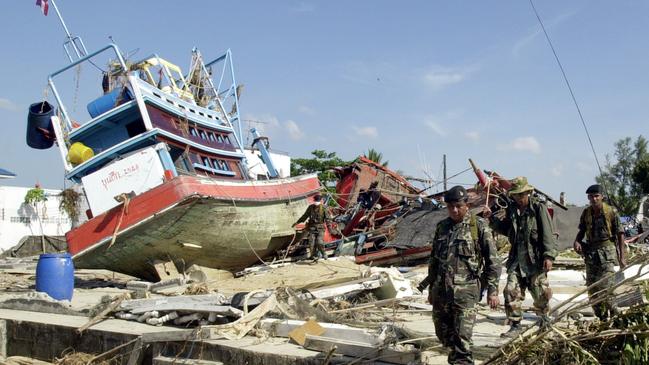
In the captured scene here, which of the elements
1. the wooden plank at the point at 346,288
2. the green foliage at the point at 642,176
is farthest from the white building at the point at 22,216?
the green foliage at the point at 642,176

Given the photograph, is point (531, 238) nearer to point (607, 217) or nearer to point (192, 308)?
point (607, 217)

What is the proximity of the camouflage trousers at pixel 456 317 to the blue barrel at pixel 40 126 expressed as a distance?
10672 millimetres

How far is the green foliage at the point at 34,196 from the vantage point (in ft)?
90.5

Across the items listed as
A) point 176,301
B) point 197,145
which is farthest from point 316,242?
point 176,301

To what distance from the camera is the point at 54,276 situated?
27.0 ft

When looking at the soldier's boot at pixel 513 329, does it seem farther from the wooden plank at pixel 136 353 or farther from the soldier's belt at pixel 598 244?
the wooden plank at pixel 136 353

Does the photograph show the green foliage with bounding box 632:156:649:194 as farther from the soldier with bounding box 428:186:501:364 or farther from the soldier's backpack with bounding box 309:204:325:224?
the soldier with bounding box 428:186:501:364

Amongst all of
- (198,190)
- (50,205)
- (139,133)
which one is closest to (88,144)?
(139,133)

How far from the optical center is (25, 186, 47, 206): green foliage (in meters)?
27.6

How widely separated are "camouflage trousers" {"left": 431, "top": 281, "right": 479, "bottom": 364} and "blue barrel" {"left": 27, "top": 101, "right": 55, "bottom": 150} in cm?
1067

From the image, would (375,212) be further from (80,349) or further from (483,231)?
(483,231)

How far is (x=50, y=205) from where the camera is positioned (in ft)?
94.6

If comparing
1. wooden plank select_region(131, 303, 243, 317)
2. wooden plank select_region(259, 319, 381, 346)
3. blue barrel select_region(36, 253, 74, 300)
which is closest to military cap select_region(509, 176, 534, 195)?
wooden plank select_region(259, 319, 381, 346)

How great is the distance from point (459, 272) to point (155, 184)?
26.0 ft
